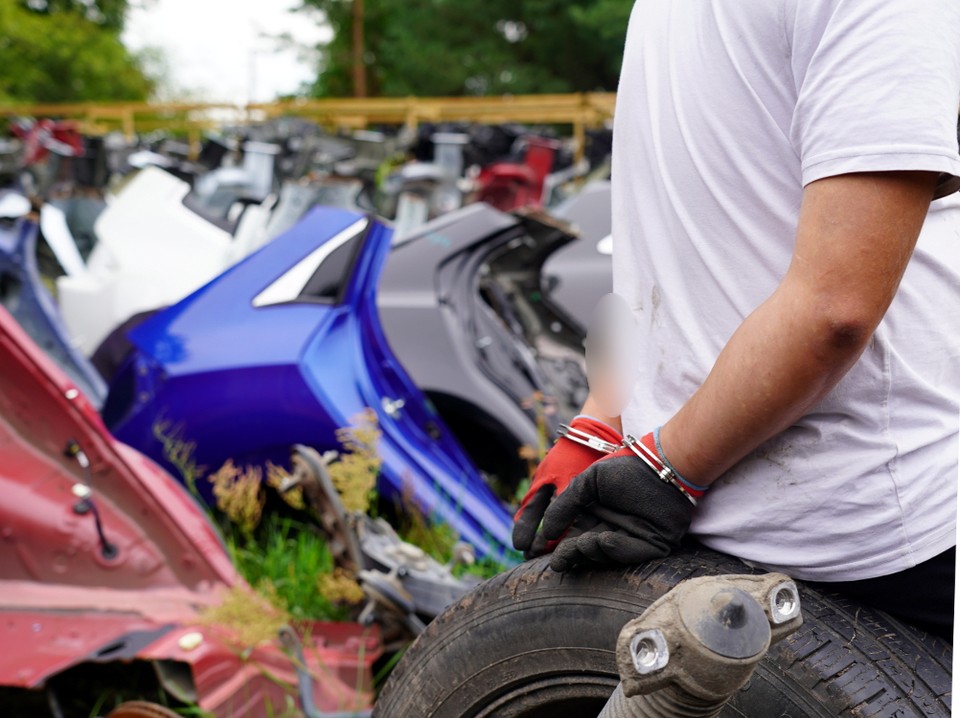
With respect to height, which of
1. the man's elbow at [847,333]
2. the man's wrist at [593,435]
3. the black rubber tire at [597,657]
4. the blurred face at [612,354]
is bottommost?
the black rubber tire at [597,657]

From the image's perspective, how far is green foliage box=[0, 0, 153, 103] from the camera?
1312 inches

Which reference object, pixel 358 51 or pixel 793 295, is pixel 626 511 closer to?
pixel 793 295

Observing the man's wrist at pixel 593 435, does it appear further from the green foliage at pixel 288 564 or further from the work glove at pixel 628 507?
the green foliage at pixel 288 564

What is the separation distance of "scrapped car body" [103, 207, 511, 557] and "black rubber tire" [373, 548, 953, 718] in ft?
5.43

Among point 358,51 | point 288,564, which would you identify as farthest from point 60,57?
point 288,564

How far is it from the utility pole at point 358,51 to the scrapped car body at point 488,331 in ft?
96.0

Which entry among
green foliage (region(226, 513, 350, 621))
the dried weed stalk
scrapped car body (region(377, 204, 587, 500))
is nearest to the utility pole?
scrapped car body (region(377, 204, 587, 500))

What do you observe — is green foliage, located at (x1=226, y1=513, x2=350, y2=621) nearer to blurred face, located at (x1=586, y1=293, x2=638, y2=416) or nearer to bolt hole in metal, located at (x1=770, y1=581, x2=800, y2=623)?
blurred face, located at (x1=586, y1=293, x2=638, y2=416)

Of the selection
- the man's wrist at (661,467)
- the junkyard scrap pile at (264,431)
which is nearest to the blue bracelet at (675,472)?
the man's wrist at (661,467)

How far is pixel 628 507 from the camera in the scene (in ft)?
3.76

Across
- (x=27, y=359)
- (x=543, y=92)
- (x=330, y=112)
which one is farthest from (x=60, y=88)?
(x=27, y=359)

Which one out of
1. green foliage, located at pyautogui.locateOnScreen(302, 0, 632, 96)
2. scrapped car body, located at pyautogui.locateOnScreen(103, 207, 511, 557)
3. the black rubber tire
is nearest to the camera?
the black rubber tire

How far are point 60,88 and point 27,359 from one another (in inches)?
1446

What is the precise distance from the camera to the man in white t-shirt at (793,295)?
0.95m
